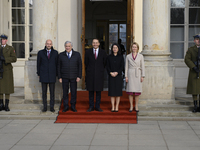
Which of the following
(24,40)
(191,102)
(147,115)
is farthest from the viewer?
(24,40)

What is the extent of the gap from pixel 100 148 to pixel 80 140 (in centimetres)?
59

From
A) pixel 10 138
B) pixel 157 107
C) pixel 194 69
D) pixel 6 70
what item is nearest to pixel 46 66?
pixel 6 70

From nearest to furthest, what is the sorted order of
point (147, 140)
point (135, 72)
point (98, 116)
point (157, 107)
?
1. point (147, 140)
2. point (98, 116)
3. point (135, 72)
4. point (157, 107)

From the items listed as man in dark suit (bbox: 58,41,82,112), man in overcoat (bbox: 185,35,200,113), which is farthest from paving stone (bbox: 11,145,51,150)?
man in overcoat (bbox: 185,35,200,113)

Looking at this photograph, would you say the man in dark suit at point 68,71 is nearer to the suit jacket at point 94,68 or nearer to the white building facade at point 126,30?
the suit jacket at point 94,68

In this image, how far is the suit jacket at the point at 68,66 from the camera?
7859 millimetres

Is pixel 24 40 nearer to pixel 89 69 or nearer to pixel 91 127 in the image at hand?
pixel 89 69

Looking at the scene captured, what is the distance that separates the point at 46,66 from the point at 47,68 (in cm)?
5

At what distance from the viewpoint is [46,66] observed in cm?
799

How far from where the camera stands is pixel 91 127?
277 inches

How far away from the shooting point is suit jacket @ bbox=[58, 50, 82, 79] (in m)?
7.86

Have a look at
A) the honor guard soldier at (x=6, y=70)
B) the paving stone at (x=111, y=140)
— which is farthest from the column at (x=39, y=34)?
the paving stone at (x=111, y=140)

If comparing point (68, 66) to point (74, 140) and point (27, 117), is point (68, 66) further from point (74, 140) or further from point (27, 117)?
point (74, 140)

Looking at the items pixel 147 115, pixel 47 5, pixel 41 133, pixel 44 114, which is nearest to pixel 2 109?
pixel 44 114
